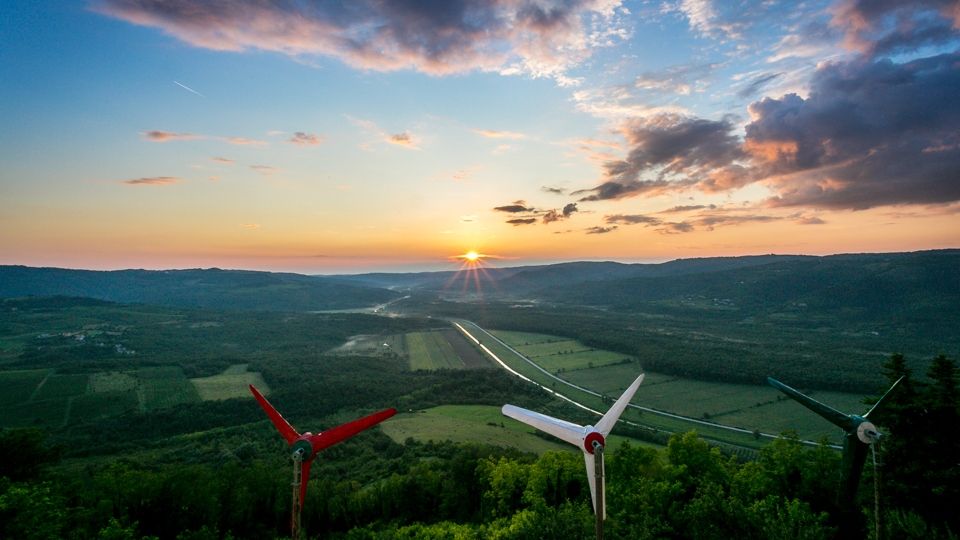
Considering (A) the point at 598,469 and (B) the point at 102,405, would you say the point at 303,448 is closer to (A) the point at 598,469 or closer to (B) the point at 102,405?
(A) the point at 598,469

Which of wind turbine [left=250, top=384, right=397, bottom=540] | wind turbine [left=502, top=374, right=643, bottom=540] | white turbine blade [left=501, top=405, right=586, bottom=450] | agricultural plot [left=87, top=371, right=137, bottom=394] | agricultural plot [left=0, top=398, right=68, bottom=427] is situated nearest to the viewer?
wind turbine [left=250, top=384, right=397, bottom=540]

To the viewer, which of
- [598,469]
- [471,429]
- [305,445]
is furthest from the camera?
[471,429]

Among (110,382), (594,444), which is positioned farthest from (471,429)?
(110,382)

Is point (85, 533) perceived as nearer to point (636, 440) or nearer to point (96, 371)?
point (636, 440)

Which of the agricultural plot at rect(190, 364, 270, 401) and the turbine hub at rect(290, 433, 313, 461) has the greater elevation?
the turbine hub at rect(290, 433, 313, 461)

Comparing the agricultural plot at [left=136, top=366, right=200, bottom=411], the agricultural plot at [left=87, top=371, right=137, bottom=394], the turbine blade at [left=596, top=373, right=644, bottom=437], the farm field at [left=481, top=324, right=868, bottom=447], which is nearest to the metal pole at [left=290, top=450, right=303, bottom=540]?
the turbine blade at [left=596, top=373, right=644, bottom=437]

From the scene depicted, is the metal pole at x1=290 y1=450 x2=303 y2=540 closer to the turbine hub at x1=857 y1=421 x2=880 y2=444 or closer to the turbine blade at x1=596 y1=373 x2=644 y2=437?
the turbine blade at x1=596 y1=373 x2=644 y2=437

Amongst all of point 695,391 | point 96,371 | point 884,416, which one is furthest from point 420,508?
point 96,371
